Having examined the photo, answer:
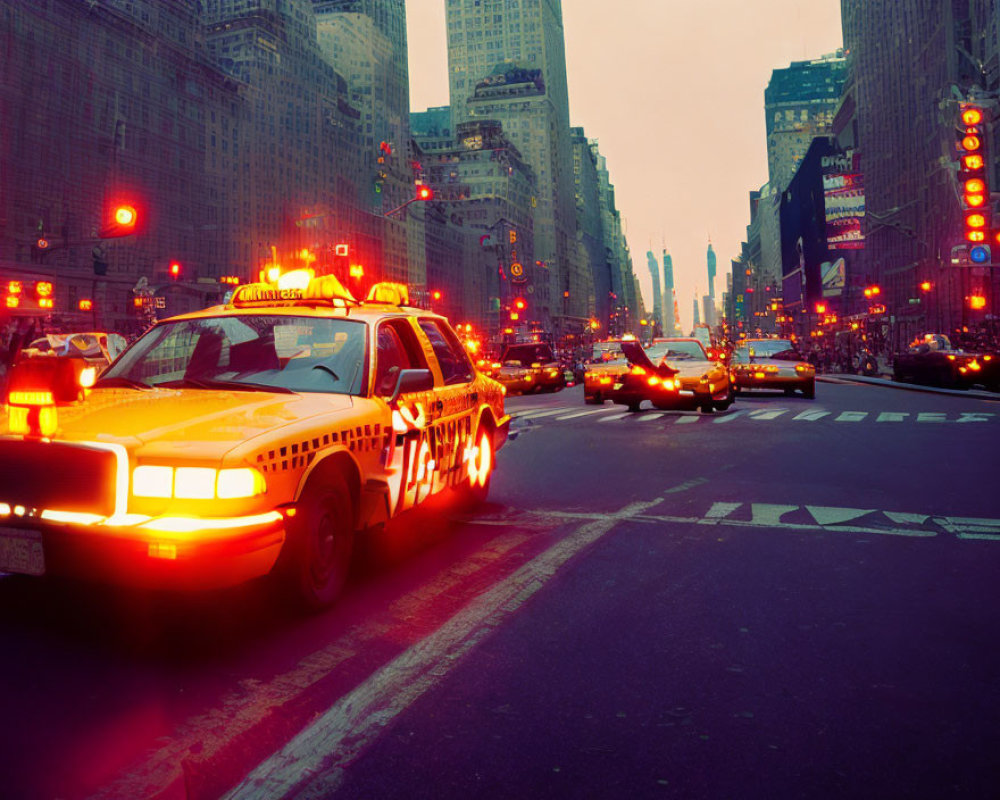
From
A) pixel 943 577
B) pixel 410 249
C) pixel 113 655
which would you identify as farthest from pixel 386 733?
pixel 410 249

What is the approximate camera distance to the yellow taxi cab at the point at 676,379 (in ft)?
58.5

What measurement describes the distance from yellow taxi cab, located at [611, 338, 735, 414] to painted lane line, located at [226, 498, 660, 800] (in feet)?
43.3

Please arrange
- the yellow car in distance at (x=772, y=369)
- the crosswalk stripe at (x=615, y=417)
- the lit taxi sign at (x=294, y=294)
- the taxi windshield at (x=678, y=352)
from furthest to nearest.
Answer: the yellow car in distance at (x=772, y=369) → the taxi windshield at (x=678, y=352) → the crosswalk stripe at (x=615, y=417) → the lit taxi sign at (x=294, y=294)

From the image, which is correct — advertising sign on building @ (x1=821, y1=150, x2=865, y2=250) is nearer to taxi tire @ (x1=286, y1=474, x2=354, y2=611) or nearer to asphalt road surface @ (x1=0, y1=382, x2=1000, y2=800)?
asphalt road surface @ (x1=0, y1=382, x2=1000, y2=800)

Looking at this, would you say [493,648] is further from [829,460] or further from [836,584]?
[829,460]

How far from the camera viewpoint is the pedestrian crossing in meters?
15.9

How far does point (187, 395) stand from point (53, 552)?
47.9 inches

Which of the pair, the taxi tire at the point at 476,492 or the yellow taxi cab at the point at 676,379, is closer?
the taxi tire at the point at 476,492

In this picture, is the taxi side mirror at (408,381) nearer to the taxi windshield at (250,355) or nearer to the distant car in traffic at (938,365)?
the taxi windshield at (250,355)

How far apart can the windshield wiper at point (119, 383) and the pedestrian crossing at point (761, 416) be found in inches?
467

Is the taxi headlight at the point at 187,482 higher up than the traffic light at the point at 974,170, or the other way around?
the traffic light at the point at 974,170

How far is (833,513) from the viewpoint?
719cm

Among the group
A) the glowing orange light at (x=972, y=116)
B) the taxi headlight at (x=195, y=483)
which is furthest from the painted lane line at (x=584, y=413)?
the glowing orange light at (x=972, y=116)

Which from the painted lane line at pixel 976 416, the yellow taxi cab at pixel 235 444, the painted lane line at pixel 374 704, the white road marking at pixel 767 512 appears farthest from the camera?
the painted lane line at pixel 976 416
